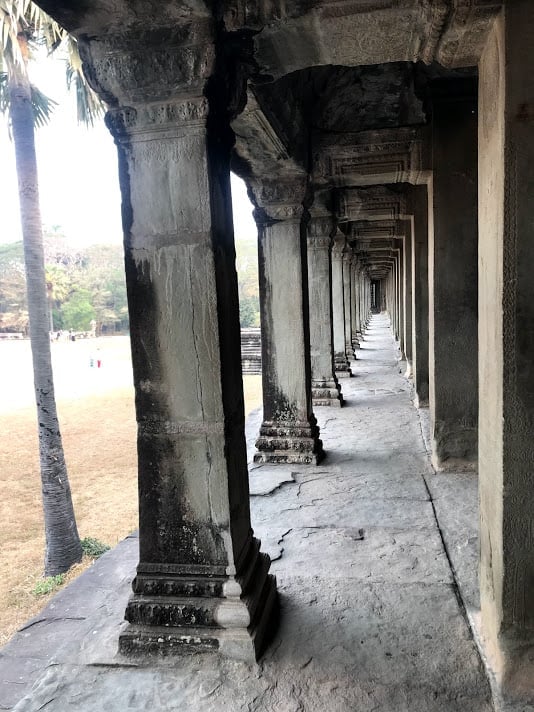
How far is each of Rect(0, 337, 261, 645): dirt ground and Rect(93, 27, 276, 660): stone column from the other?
6.94 meters

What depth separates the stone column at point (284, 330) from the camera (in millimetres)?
5312

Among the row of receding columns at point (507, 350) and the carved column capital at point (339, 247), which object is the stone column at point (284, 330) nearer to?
the row of receding columns at point (507, 350)

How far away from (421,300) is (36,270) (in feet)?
18.8

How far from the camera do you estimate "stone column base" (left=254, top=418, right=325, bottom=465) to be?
Result: 5.43m

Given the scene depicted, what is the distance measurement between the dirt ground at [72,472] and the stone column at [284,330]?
564 centimetres

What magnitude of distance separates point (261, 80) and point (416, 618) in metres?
2.85

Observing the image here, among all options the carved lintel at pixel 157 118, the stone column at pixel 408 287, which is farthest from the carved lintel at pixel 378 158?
the stone column at pixel 408 287

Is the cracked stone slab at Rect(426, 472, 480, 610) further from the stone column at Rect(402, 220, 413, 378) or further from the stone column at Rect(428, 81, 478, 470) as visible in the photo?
the stone column at Rect(402, 220, 413, 378)

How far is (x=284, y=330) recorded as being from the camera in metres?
5.42

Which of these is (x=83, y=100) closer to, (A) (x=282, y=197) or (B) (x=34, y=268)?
(B) (x=34, y=268)

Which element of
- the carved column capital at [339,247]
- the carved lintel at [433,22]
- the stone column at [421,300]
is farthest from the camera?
the carved column capital at [339,247]

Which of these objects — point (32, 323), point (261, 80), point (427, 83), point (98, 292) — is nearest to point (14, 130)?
point (32, 323)

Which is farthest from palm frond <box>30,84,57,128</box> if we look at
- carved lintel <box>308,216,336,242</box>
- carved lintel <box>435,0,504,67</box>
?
carved lintel <box>435,0,504,67</box>

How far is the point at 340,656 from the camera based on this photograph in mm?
2465
